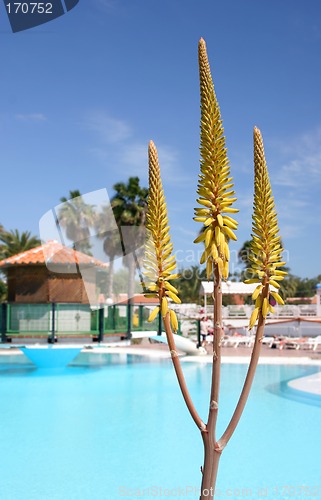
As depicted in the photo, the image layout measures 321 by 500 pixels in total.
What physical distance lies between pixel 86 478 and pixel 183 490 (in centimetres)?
161

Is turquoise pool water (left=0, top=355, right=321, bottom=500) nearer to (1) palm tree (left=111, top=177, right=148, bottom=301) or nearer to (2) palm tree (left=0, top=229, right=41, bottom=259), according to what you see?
(1) palm tree (left=111, top=177, right=148, bottom=301)

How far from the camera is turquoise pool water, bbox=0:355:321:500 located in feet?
28.6

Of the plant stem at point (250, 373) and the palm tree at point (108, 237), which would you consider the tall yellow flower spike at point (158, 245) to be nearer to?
the plant stem at point (250, 373)

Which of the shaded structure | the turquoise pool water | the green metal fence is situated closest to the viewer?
the turquoise pool water

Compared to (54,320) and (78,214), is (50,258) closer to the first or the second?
(54,320)

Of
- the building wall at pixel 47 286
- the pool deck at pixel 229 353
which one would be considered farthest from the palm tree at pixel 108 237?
the building wall at pixel 47 286

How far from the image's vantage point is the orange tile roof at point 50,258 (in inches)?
1136

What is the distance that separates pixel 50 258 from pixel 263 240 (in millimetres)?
27005

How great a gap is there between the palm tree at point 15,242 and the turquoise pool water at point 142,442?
36.4 meters

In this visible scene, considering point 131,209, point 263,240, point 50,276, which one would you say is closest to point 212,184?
point 263,240

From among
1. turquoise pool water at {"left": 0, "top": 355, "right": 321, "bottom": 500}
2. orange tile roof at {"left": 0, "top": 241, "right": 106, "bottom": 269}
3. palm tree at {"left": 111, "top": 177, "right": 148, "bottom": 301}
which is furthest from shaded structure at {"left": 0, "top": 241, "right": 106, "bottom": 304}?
palm tree at {"left": 111, "top": 177, "right": 148, "bottom": 301}

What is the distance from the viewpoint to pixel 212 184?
2418 millimetres

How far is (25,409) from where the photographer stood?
14.8 meters

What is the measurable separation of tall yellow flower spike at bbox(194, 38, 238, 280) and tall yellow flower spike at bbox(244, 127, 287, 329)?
5.0 inches
